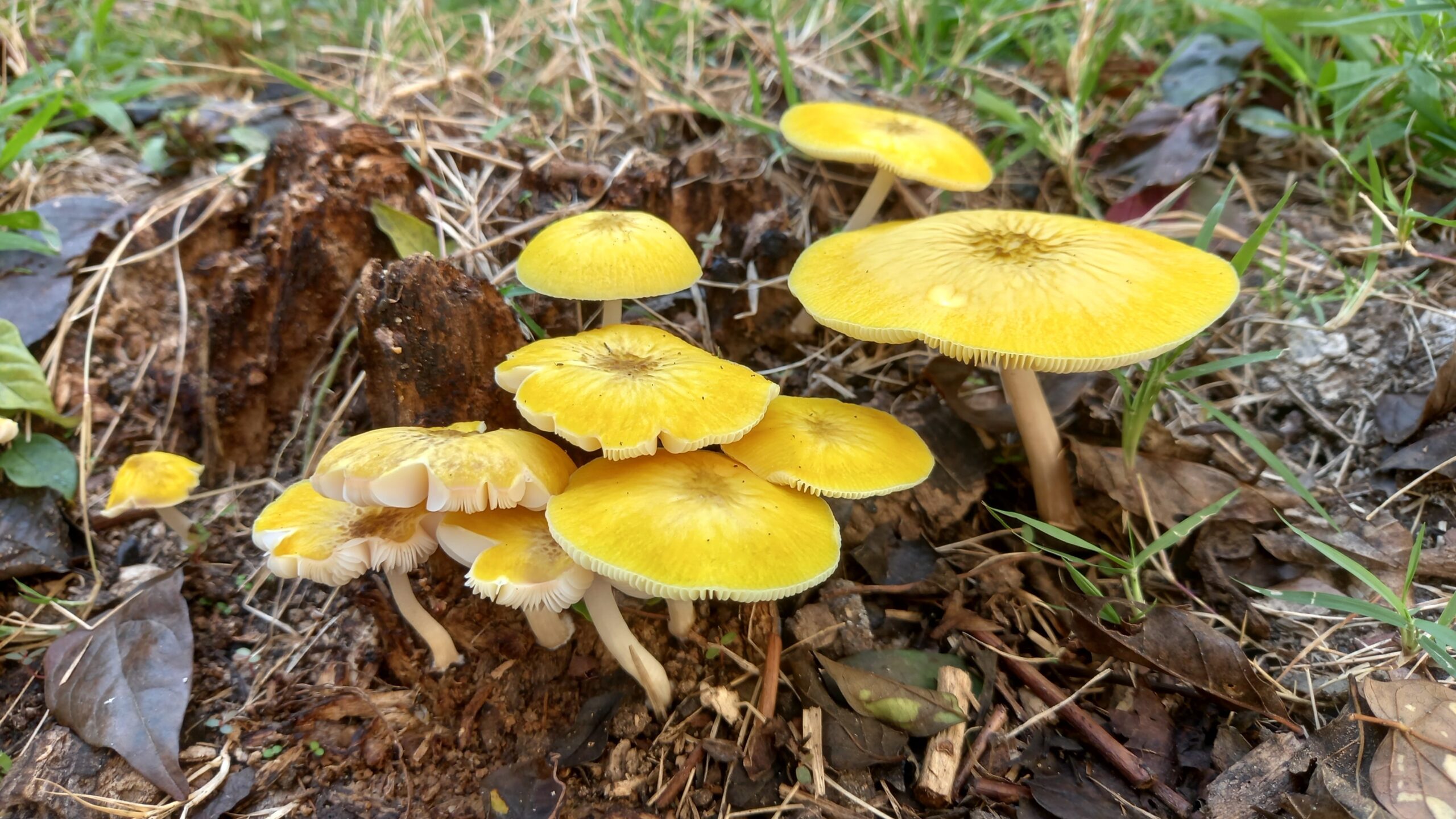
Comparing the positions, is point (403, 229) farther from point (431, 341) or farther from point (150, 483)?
point (150, 483)

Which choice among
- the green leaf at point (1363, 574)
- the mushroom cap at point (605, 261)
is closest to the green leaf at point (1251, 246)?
the green leaf at point (1363, 574)

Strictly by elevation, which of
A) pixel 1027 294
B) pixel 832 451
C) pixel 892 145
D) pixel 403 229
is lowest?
pixel 832 451

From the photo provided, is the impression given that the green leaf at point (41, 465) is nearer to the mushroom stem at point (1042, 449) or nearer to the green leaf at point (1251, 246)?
the mushroom stem at point (1042, 449)

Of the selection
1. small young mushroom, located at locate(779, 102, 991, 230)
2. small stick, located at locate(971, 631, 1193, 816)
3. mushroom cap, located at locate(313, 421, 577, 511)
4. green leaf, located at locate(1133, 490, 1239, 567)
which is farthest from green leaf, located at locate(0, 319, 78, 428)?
green leaf, located at locate(1133, 490, 1239, 567)

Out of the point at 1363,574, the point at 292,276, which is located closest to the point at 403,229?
the point at 292,276

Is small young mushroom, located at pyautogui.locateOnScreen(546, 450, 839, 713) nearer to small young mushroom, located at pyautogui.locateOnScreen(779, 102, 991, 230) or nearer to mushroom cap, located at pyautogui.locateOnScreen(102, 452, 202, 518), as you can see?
small young mushroom, located at pyautogui.locateOnScreen(779, 102, 991, 230)

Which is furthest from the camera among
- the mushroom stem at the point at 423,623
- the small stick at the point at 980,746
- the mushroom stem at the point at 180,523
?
the mushroom stem at the point at 180,523
